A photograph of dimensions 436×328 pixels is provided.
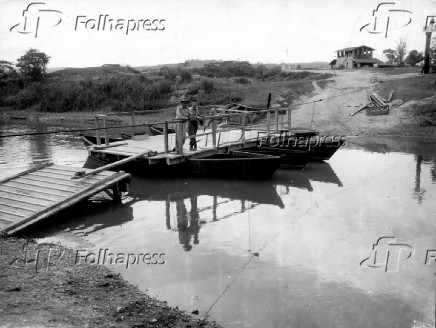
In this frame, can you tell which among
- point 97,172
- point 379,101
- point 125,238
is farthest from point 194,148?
point 379,101

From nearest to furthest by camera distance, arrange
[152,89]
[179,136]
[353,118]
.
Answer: [179,136]
[353,118]
[152,89]

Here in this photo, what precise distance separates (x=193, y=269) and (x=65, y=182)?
519 cm

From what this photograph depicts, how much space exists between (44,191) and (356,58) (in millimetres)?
61668

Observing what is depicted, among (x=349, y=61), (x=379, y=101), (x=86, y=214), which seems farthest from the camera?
(x=349, y=61)

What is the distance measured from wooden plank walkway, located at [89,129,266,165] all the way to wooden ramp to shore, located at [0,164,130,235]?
1908 millimetres

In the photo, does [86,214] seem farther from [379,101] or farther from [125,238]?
[379,101]

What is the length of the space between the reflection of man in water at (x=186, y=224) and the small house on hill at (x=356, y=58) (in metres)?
56.8

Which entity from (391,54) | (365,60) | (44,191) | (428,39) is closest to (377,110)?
(428,39)

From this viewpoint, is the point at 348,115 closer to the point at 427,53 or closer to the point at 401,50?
the point at 427,53

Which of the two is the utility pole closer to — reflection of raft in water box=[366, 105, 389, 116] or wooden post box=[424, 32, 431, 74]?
wooden post box=[424, 32, 431, 74]

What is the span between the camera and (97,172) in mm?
10805

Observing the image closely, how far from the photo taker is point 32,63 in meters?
51.6

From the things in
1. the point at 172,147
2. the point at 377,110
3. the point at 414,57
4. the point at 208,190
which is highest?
the point at 414,57

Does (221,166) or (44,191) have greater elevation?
(221,166)
